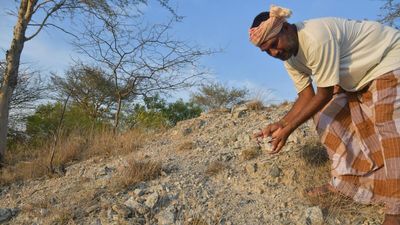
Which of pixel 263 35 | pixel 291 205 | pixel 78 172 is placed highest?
pixel 263 35

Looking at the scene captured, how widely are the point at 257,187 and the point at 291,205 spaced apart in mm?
369

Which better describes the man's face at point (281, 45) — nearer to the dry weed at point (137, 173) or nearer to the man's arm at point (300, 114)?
the man's arm at point (300, 114)

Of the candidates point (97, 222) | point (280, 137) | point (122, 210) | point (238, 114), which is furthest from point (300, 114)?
point (238, 114)

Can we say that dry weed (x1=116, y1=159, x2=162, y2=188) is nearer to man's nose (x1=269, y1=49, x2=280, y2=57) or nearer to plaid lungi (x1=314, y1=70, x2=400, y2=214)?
plaid lungi (x1=314, y1=70, x2=400, y2=214)

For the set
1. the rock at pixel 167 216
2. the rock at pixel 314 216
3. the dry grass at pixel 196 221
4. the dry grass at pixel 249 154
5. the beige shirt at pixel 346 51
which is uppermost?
the beige shirt at pixel 346 51

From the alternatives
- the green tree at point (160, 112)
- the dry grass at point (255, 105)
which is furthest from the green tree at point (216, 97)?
the dry grass at point (255, 105)

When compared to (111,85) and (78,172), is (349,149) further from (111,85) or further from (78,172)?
(111,85)

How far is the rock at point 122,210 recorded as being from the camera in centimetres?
349

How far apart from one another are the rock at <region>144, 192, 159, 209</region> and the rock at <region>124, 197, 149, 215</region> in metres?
0.04

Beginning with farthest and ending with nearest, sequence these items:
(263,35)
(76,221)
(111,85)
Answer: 1. (111,85)
2. (76,221)
3. (263,35)

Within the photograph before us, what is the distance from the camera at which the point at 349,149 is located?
3.28 meters

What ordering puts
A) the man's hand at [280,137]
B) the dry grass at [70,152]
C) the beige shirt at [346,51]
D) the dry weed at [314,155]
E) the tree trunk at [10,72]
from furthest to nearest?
the tree trunk at [10,72], the dry grass at [70,152], the dry weed at [314,155], the man's hand at [280,137], the beige shirt at [346,51]

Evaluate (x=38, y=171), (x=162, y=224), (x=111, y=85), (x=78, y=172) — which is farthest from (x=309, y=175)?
(x=111, y=85)

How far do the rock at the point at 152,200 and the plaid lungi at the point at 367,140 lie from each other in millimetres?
1307
